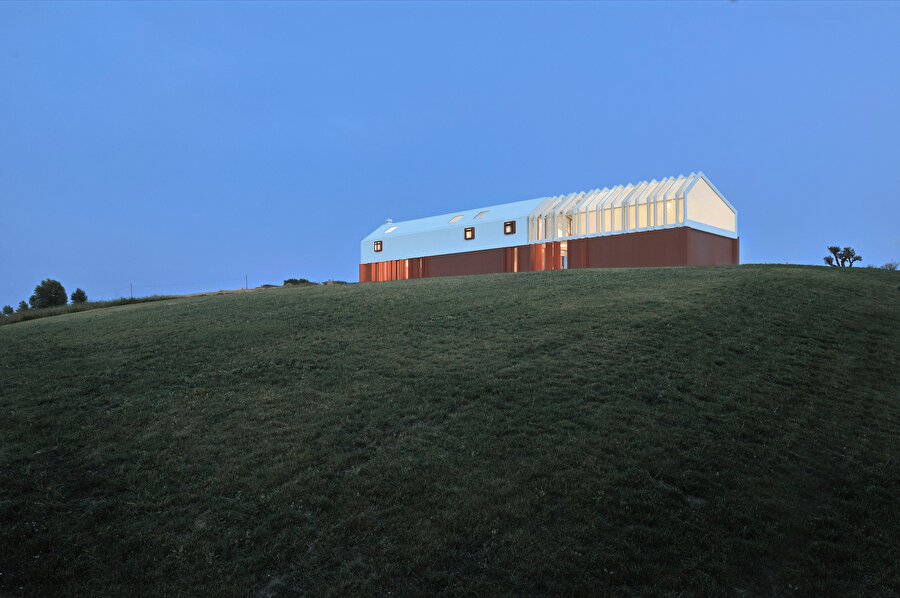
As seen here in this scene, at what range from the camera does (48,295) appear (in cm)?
4809

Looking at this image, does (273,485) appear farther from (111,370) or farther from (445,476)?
(111,370)

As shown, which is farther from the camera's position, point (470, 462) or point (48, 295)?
point (48, 295)

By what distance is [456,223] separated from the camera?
4672cm

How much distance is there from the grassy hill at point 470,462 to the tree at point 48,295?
39.4 metres

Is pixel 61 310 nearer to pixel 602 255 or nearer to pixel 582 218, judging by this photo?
pixel 582 218

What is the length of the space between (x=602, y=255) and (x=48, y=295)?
162 feet

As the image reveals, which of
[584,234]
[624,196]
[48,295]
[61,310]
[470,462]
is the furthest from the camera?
[48,295]

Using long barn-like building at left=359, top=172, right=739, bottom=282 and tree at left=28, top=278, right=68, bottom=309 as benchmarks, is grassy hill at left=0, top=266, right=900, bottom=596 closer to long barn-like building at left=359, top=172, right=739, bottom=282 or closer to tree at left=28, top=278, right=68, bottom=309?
long barn-like building at left=359, top=172, right=739, bottom=282

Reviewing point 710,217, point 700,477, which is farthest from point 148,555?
point 710,217

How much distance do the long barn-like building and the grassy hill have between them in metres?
20.5

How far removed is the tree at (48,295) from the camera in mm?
48031

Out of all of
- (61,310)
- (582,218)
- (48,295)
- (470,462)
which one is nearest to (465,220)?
(582,218)

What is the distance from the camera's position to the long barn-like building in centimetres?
3581

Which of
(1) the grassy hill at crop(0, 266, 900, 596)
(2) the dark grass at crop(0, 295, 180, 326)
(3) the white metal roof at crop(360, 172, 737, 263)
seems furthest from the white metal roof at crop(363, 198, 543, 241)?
(1) the grassy hill at crop(0, 266, 900, 596)
